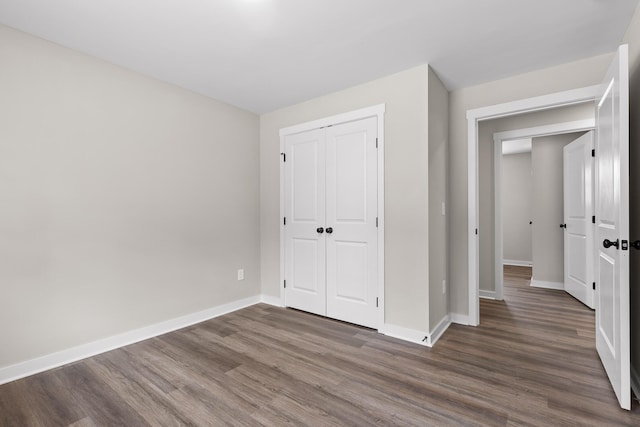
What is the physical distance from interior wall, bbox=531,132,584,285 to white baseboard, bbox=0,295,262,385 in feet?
15.2

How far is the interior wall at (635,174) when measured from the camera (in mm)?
1969

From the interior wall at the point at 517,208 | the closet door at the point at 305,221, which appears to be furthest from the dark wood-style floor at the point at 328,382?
the interior wall at the point at 517,208

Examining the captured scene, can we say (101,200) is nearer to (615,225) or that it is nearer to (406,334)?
(406,334)

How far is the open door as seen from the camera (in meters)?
1.70

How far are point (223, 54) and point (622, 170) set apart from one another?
2791 mm

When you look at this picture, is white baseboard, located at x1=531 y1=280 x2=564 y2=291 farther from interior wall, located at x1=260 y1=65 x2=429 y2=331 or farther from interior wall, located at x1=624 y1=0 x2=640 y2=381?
interior wall, located at x1=260 y1=65 x2=429 y2=331

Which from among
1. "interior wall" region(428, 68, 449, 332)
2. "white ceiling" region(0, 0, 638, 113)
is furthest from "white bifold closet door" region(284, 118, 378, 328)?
"white ceiling" region(0, 0, 638, 113)

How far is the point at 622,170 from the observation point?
1.69m

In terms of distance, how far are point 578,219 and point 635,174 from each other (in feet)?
8.24

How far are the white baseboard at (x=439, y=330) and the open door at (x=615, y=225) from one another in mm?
1116

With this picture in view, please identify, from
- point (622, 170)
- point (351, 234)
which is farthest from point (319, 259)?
point (622, 170)

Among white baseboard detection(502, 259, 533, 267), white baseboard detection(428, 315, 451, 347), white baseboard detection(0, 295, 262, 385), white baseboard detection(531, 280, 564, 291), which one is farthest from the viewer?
white baseboard detection(502, 259, 533, 267)

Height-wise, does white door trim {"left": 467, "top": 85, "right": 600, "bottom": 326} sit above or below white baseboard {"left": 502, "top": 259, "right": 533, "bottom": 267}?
above

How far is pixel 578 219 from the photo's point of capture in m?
4.11
